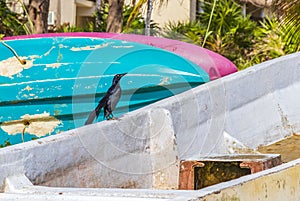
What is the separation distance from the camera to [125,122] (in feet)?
14.1

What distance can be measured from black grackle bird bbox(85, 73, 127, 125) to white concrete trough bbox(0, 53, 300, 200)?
0.80ft

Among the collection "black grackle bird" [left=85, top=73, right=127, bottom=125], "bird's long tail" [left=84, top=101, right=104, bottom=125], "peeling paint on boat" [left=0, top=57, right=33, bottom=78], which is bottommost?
"bird's long tail" [left=84, top=101, right=104, bottom=125]

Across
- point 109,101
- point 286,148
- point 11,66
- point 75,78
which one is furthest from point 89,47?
point 286,148

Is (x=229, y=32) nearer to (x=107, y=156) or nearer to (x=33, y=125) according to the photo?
(x=33, y=125)

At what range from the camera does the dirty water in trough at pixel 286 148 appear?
535 cm

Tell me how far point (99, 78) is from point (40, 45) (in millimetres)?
652

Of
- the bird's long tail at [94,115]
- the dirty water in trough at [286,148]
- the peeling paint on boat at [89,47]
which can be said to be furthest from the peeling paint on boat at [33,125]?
the dirty water in trough at [286,148]

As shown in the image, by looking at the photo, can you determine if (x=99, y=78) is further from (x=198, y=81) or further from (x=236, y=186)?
(x=236, y=186)

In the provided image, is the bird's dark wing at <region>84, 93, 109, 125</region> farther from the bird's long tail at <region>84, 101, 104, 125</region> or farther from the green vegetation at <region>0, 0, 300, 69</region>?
the green vegetation at <region>0, 0, 300, 69</region>

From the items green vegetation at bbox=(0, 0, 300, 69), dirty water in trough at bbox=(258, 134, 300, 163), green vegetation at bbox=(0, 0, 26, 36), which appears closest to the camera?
dirty water in trough at bbox=(258, 134, 300, 163)

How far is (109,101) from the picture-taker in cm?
476

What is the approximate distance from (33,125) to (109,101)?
2.42 ft

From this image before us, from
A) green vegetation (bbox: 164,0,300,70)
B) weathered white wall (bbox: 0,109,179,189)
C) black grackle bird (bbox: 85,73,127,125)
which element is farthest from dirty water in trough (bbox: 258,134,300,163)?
green vegetation (bbox: 164,0,300,70)

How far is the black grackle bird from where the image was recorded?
4.64m
